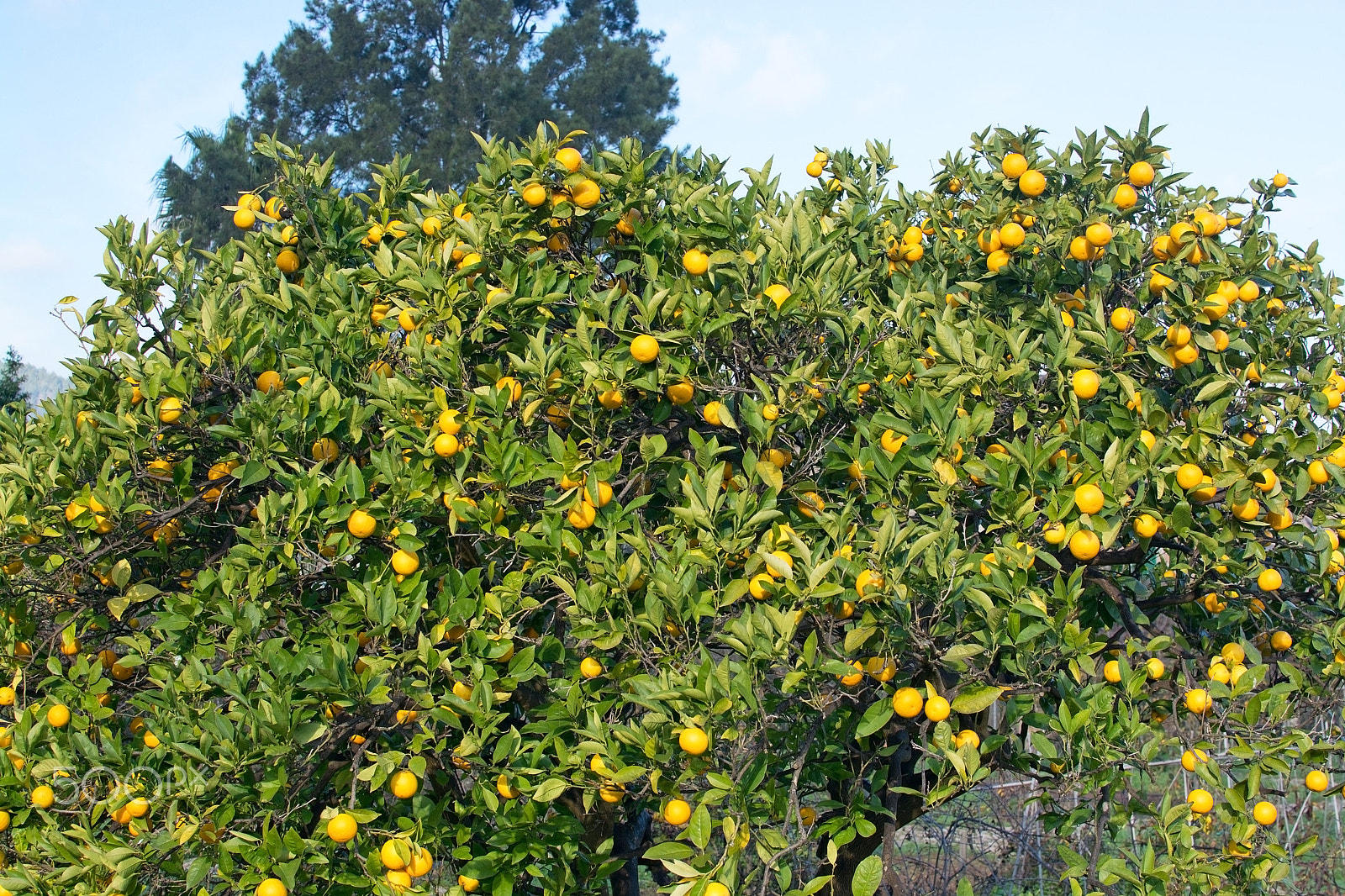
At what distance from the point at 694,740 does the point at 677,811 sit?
0.21 metres

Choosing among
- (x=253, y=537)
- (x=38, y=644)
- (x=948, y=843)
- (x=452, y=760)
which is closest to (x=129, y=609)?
(x=38, y=644)

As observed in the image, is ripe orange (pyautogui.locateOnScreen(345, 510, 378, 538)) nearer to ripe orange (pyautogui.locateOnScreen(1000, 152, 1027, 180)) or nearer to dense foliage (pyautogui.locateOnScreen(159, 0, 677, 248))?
ripe orange (pyautogui.locateOnScreen(1000, 152, 1027, 180))

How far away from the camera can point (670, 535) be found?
2.50 m

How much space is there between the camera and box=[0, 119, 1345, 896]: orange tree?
2246mm

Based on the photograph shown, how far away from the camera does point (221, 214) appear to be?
796 inches

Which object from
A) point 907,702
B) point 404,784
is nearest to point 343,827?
point 404,784

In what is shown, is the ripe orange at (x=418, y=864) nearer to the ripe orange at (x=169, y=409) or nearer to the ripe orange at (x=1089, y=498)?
the ripe orange at (x=169, y=409)

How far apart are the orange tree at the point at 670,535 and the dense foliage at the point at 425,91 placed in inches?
690

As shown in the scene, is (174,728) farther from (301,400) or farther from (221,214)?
(221,214)

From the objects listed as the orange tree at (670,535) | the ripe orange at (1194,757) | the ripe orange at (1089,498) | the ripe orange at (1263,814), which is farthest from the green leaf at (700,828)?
the ripe orange at (1263,814)

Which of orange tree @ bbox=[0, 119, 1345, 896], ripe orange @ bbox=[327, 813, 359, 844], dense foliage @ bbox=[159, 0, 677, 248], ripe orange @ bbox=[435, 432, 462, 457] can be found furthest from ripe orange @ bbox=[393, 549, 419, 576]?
dense foliage @ bbox=[159, 0, 677, 248]

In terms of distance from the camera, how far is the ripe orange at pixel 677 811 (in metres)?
2.17

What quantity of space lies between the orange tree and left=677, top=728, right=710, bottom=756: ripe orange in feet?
0.12

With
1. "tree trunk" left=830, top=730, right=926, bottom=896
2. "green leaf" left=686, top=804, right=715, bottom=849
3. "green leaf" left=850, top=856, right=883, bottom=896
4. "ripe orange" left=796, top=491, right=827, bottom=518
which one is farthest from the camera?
"tree trunk" left=830, top=730, right=926, bottom=896
